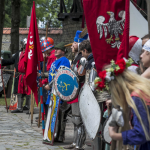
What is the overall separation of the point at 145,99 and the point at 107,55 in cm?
140

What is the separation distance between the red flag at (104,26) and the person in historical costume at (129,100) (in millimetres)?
1169

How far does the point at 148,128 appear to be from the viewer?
6.53ft

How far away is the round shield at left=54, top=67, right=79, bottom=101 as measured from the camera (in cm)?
455

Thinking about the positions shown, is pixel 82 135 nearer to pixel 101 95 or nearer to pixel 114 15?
pixel 101 95

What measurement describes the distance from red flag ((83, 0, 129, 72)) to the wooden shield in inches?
22.1

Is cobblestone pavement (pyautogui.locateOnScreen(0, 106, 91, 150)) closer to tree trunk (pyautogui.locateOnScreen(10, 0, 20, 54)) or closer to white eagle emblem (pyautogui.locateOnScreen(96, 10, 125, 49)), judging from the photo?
white eagle emblem (pyautogui.locateOnScreen(96, 10, 125, 49))

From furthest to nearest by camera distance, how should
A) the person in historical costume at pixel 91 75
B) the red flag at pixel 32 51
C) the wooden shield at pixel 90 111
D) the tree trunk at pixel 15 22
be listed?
the tree trunk at pixel 15 22
the red flag at pixel 32 51
the person in historical costume at pixel 91 75
the wooden shield at pixel 90 111

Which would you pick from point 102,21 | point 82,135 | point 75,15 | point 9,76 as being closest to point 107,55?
point 102,21

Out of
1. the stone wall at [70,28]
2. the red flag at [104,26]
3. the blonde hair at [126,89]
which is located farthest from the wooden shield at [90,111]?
the stone wall at [70,28]

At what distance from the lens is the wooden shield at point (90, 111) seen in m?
3.67

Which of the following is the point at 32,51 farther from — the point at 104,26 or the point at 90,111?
the point at 104,26

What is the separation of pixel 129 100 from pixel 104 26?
5.07ft

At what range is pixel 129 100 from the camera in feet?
6.68

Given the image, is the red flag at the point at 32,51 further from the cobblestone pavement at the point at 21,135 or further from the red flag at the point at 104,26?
→ the red flag at the point at 104,26
